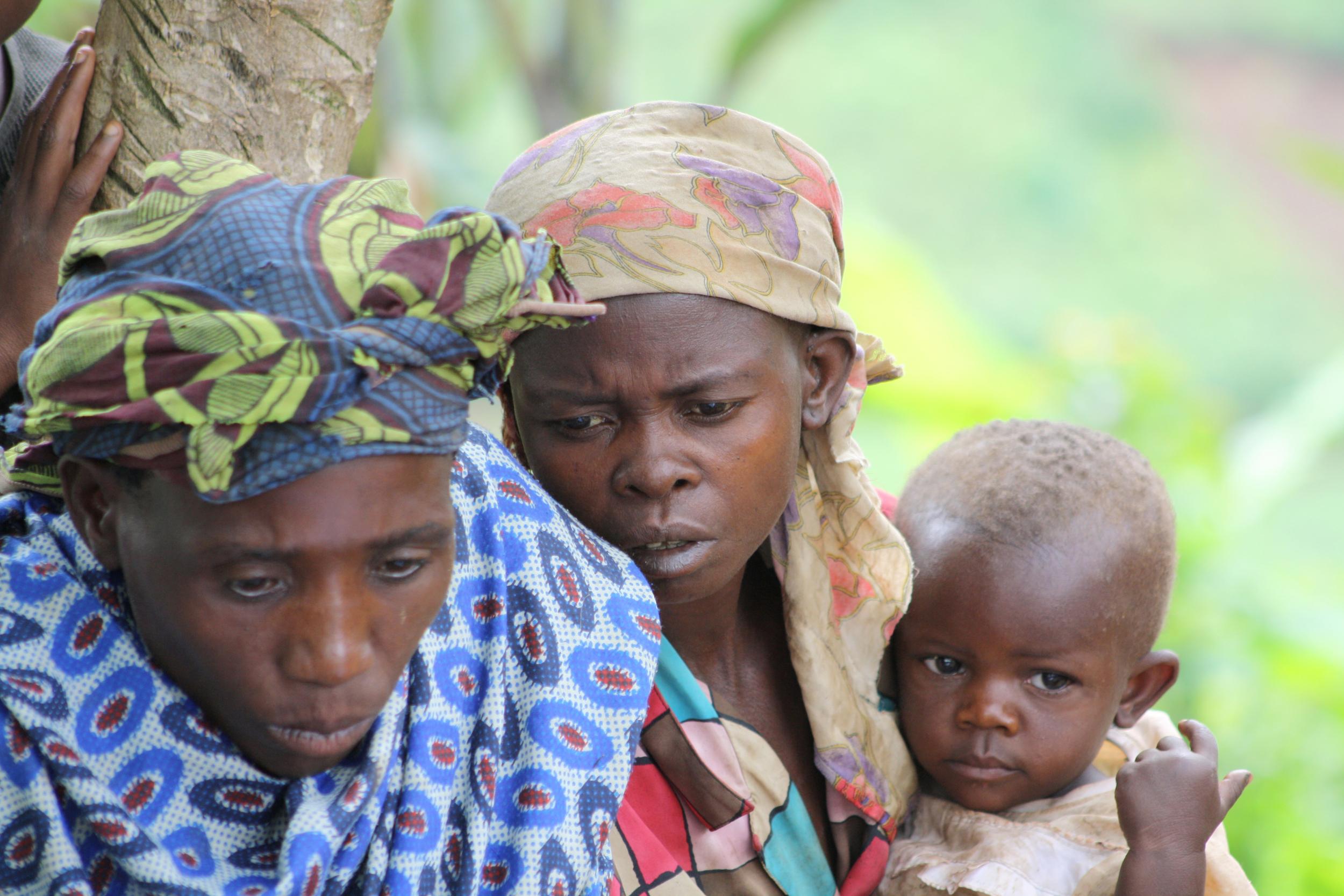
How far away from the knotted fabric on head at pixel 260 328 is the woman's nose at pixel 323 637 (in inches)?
5.1

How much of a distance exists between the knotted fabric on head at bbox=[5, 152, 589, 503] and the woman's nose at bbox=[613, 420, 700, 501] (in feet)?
1.64

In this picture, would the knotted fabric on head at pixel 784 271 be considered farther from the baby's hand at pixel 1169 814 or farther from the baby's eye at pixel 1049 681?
the baby's hand at pixel 1169 814

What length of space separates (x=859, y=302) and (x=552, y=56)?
6.87 feet

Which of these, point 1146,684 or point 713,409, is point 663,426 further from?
point 1146,684

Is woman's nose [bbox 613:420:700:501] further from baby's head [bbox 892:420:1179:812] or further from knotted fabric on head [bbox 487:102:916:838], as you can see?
baby's head [bbox 892:420:1179:812]

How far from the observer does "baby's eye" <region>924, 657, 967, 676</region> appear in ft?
7.02

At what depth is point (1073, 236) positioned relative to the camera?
9945mm

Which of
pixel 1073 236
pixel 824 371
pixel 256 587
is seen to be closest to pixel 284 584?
pixel 256 587

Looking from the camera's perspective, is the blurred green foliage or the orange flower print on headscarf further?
the blurred green foliage

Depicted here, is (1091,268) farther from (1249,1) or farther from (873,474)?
(873,474)

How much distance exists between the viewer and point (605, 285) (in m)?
1.70

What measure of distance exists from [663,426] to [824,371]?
39 cm

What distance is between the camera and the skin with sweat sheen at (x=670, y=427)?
5.65ft

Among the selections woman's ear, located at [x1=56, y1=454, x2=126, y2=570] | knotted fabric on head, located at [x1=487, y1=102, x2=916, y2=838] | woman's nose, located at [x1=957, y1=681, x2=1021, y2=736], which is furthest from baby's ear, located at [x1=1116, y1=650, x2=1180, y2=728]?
woman's ear, located at [x1=56, y1=454, x2=126, y2=570]
